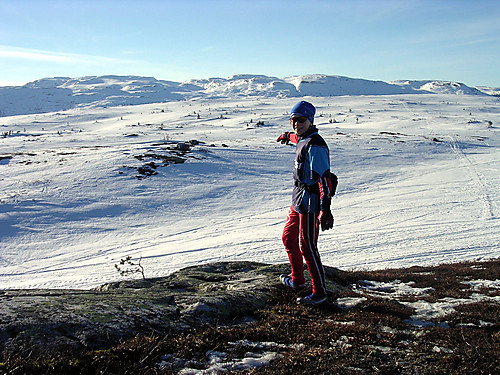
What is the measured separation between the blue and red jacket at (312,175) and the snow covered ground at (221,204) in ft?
18.0

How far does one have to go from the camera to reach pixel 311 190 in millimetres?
4973

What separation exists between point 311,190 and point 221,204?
1134 cm

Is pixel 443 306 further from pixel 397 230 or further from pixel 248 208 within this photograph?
pixel 248 208

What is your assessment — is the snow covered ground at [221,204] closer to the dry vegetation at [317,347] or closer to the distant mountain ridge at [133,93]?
the dry vegetation at [317,347]

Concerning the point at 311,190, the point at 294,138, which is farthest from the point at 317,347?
the point at 294,138

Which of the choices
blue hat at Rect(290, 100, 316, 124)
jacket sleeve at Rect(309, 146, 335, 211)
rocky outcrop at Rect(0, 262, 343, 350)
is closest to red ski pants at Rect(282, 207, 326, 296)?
jacket sleeve at Rect(309, 146, 335, 211)

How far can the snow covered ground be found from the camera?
1064cm

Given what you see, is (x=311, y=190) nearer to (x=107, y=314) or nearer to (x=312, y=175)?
(x=312, y=175)

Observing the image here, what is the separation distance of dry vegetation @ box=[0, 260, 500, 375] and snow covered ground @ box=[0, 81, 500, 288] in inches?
218

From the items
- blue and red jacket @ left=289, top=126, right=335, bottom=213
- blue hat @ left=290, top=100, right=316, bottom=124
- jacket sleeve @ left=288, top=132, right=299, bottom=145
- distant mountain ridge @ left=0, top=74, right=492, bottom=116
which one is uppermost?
distant mountain ridge @ left=0, top=74, right=492, bottom=116

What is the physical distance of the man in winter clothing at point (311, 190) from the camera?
4.82 metres

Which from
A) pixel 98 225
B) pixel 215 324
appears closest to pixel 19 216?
pixel 98 225

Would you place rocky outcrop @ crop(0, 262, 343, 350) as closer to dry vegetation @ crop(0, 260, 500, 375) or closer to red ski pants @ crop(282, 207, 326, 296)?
dry vegetation @ crop(0, 260, 500, 375)

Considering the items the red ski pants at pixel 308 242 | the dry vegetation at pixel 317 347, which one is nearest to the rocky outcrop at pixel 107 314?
the dry vegetation at pixel 317 347
